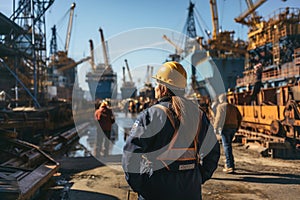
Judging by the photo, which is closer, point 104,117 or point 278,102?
point 104,117

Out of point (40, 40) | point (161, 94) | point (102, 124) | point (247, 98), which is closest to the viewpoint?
point (161, 94)

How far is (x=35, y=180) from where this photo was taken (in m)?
4.52

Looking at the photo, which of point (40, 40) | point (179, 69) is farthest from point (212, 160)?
point (40, 40)

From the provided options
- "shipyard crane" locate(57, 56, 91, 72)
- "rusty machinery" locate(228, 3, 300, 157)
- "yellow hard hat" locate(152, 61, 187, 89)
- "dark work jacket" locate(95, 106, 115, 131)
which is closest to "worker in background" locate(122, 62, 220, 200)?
"yellow hard hat" locate(152, 61, 187, 89)

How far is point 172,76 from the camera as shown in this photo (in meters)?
2.25

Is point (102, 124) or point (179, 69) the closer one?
point (179, 69)

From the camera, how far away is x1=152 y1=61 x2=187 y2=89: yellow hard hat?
2.25 metres

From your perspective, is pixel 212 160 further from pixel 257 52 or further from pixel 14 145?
pixel 257 52

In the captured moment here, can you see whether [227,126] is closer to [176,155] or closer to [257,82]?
[176,155]

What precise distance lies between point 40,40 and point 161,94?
19.2 metres

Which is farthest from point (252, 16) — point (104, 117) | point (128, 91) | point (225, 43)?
point (104, 117)

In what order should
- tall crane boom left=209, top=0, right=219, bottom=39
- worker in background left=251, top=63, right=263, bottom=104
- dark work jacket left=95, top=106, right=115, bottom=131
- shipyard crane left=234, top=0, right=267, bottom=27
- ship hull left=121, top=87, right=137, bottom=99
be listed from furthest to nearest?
tall crane boom left=209, top=0, right=219, bottom=39
shipyard crane left=234, top=0, right=267, bottom=27
ship hull left=121, top=87, right=137, bottom=99
worker in background left=251, top=63, right=263, bottom=104
dark work jacket left=95, top=106, right=115, bottom=131

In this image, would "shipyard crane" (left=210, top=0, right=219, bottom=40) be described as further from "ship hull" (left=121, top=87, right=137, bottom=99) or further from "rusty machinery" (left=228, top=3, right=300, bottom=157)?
"ship hull" (left=121, top=87, right=137, bottom=99)

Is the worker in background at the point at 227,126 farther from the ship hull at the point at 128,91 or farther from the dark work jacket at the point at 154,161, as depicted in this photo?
the ship hull at the point at 128,91
